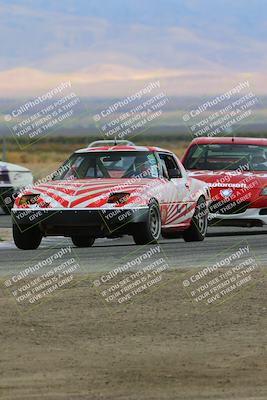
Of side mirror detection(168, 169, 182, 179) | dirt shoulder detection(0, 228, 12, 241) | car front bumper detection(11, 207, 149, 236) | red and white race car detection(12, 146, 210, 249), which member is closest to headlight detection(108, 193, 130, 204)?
red and white race car detection(12, 146, 210, 249)

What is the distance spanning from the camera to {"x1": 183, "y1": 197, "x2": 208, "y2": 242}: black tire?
62.5 ft

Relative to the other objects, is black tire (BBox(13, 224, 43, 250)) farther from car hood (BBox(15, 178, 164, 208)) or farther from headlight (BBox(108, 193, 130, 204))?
headlight (BBox(108, 193, 130, 204))

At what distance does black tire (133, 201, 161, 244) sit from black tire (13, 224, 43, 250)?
136cm

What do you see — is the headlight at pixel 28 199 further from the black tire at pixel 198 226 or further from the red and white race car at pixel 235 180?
the red and white race car at pixel 235 180

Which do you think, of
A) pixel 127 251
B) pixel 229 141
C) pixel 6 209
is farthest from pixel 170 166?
pixel 6 209

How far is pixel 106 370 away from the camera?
28.9ft

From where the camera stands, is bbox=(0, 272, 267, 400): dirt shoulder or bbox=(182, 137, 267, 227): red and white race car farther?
bbox=(182, 137, 267, 227): red and white race car

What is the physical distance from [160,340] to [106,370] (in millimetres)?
1264

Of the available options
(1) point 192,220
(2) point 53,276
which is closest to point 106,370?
(2) point 53,276

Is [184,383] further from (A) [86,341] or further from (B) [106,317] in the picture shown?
(B) [106,317]

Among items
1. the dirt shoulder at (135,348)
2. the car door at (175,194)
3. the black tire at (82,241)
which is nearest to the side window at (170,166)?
the car door at (175,194)

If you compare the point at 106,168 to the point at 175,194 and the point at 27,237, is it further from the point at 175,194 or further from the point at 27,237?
the point at 27,237

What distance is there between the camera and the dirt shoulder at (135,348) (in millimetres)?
8242

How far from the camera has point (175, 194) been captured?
18391 millimetres
